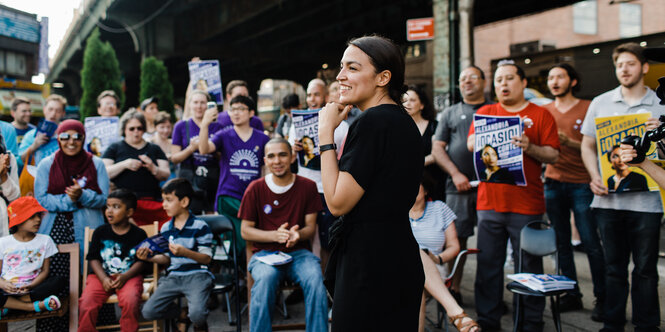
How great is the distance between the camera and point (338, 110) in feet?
6.61

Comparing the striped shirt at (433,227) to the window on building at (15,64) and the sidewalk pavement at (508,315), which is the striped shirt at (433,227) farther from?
the window on building at (15,64)

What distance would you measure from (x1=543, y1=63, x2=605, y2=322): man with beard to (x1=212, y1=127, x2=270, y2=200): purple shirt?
3.07 meters

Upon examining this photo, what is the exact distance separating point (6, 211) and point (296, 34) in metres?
16.8

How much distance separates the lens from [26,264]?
3.83 metres

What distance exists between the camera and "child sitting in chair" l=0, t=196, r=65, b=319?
3666 millimetres

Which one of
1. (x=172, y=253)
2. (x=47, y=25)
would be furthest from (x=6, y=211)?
(x=47, y=25)

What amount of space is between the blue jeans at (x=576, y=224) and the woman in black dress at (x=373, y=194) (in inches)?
127

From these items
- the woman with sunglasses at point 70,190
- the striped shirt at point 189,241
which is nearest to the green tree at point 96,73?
the woman with sunglasses at point 70,190

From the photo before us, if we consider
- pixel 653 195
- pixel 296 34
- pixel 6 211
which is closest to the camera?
pixel 653 195

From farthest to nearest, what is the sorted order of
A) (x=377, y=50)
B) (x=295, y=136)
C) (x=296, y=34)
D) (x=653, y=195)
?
(x=296, y=34), (x=295, y=136), (x=653, y=195), (x=377, y=50)

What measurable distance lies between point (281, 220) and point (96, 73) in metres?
11.2

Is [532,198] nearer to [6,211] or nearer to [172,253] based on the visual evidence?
[172,253]

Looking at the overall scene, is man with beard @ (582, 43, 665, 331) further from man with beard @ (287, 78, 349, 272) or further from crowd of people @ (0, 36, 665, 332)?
man with beard @ (287, 78, 349, 272)

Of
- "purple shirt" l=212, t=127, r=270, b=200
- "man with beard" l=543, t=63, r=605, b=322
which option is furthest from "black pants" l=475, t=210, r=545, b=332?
"purple shirt" l=212, t=127, r=270, b=200
